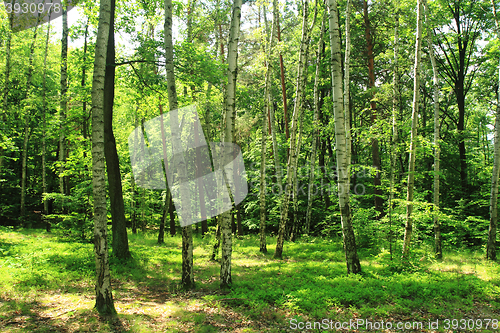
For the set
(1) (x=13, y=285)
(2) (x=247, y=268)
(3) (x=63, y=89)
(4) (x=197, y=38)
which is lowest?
(2) (x=247, y=268)

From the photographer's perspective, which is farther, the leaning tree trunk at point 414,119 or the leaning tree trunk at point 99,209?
the leaning tree trunk at point 414,119

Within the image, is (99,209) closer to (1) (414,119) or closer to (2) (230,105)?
(2) (230,105)

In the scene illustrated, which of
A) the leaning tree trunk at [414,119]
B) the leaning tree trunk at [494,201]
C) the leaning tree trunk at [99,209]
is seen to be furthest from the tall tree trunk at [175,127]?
the leaning tree trunk at [494,201]

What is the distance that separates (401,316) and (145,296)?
4.98 m

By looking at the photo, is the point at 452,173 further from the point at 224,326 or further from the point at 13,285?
the point at 13,285

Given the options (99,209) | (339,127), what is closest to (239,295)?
(99,209)

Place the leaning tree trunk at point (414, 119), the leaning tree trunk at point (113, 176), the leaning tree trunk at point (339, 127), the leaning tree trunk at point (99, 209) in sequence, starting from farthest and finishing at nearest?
the leaning tree trunk at point (113, 176), the leaning tree trunk at point (414, 119), the leaning tree trunk at point (339, 127), the leaning tree trunk at point (99, 209)

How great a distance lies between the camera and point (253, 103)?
15.6m

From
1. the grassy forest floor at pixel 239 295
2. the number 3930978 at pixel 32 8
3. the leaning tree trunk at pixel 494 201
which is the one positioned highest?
the number 3930978 at pixel 32 8

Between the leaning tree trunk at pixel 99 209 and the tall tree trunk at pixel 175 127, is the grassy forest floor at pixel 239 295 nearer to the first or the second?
the leaning tree trunk at pixel 99 209

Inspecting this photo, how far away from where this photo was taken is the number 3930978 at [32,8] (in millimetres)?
12402

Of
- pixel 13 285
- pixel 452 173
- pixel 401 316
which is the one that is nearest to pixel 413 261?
pixel 401 316

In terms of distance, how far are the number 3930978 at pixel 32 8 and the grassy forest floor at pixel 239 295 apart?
1161 centimetres

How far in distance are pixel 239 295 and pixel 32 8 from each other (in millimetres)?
17420
